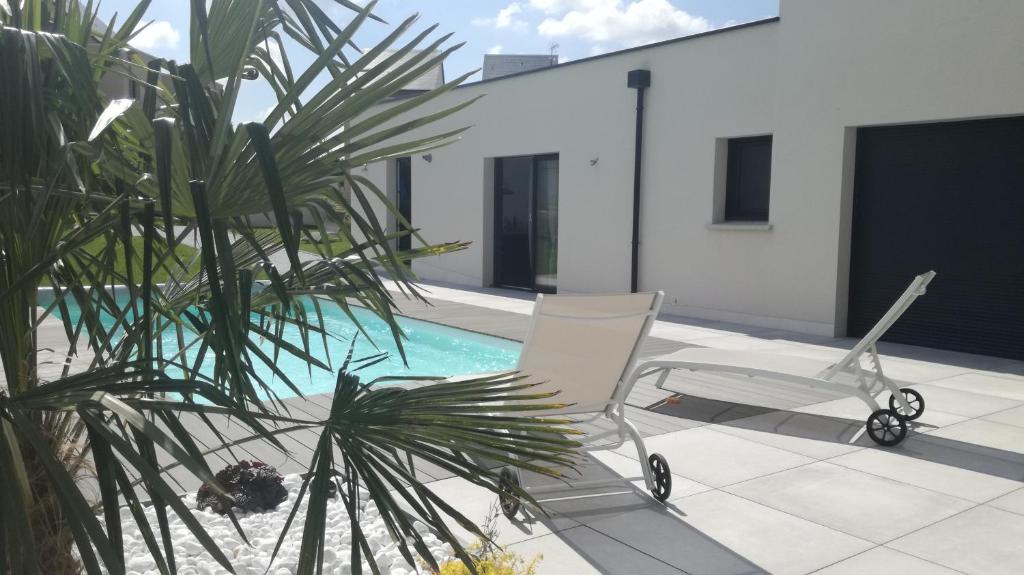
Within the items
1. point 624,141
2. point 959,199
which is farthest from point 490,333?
point 959,199

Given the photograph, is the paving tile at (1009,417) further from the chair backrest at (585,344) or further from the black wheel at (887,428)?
the chair backrest at (585,344)

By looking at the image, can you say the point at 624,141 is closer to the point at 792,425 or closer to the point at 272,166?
the point at 792,425

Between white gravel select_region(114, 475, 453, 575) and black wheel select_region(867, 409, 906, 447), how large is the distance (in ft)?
9.45

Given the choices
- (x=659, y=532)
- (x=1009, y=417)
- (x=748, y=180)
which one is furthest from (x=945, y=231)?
(x=659, y=532)

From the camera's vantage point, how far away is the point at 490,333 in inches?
380

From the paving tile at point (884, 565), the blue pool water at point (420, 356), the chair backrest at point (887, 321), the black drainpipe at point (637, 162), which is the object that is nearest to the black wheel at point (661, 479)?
the paving tile at point (884, 565)

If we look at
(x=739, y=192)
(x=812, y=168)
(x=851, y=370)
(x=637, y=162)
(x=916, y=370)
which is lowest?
(x=916, y=370)

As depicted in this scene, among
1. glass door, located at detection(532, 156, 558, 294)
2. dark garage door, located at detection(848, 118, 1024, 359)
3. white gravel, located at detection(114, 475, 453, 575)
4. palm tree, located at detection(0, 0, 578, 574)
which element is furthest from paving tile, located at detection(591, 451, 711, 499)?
glass door, located at detection(532, 156, 558, 294)

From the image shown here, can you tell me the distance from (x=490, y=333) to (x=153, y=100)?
25.5ft

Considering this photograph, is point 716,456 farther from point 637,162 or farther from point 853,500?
point 637,162

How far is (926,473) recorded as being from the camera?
4559 millimetres

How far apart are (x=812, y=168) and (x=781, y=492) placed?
6667 millimetres

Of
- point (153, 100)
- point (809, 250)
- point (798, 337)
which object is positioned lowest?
point (798, 337)

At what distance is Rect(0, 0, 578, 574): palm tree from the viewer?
4.91ft
